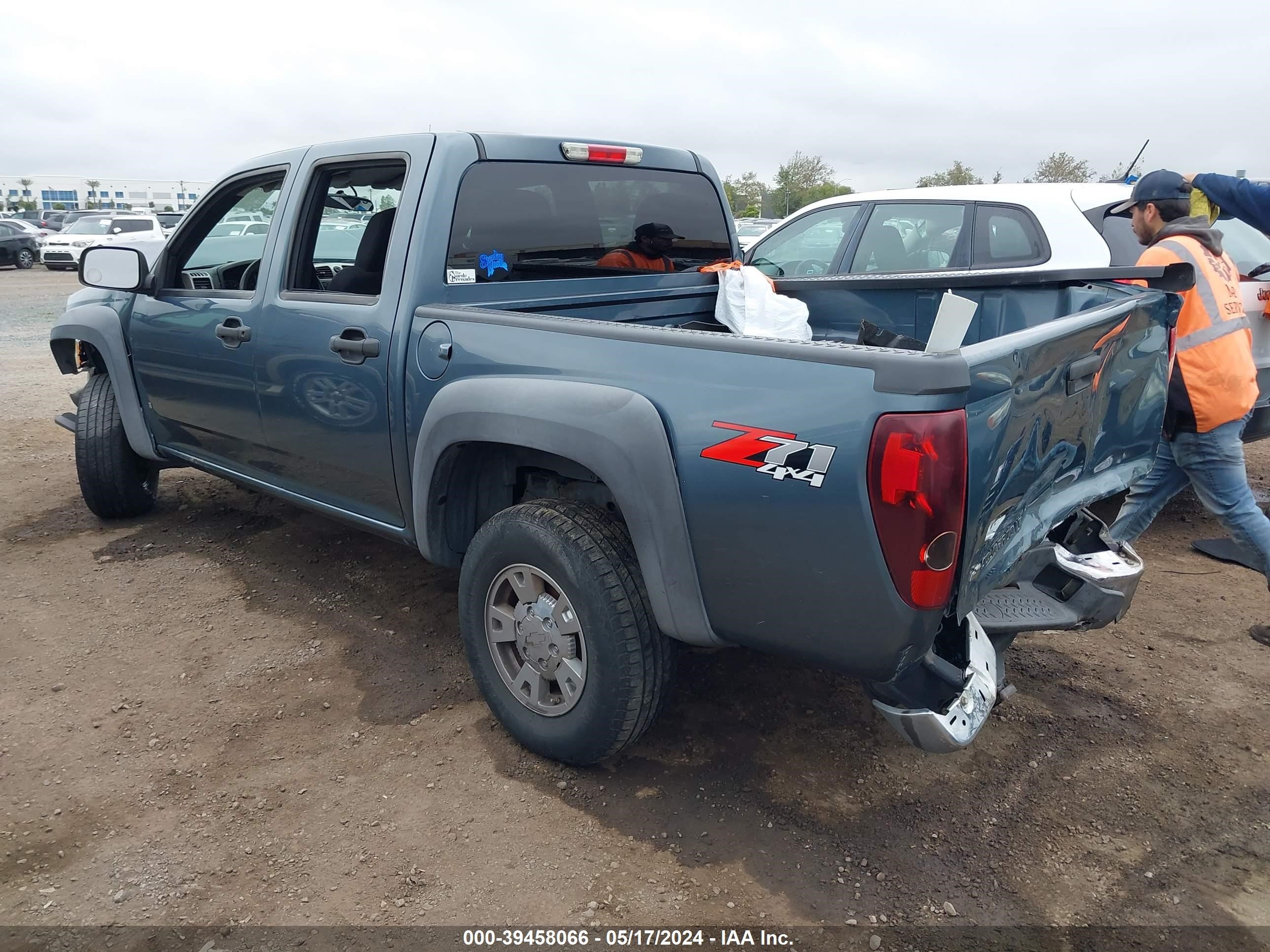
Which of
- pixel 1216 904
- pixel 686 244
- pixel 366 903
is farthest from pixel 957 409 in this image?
pixel 686 244

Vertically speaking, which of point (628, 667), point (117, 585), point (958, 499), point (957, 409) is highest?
point (957, 409)

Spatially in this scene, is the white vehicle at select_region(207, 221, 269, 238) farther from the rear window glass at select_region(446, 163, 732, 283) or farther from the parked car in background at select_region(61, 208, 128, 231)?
the parked car in background at select_region(61, 208, 128, 231)

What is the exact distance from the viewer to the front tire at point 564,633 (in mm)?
2605

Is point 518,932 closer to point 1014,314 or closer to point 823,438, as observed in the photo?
point 823,438

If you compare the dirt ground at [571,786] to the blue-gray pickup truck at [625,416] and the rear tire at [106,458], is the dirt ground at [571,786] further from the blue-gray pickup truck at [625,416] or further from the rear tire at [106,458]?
the rear tire at [106,458]

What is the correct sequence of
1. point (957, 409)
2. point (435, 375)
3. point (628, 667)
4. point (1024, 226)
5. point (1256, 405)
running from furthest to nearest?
point (1024, 226), point (1256, 405), point (435, 375), point (628, 667), point (957, 409)

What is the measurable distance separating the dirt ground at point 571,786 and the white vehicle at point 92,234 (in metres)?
21.4

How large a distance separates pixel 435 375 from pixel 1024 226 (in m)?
3.67

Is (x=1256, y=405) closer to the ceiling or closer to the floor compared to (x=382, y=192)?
closer to the floor

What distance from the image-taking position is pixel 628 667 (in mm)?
2600

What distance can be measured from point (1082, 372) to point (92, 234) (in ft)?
92.0

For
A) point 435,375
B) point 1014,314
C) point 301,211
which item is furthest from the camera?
point 301,211

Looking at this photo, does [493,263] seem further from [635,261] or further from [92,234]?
[92,234]

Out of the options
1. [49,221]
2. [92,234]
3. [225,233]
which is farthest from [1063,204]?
[49,221]
